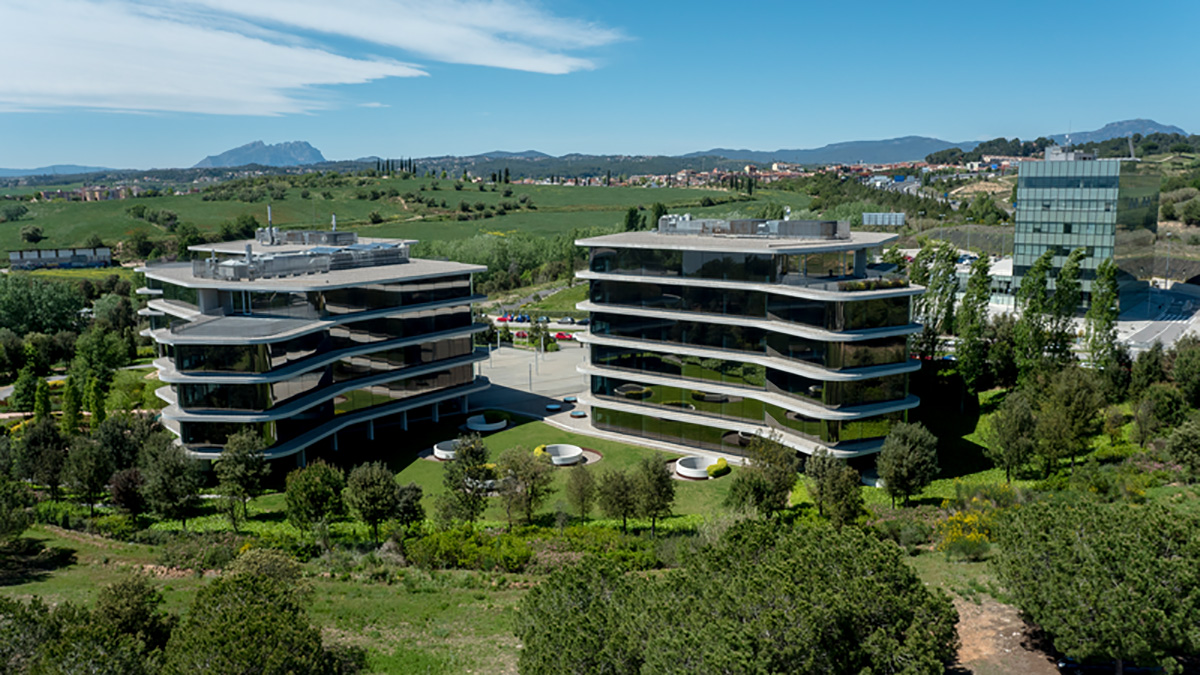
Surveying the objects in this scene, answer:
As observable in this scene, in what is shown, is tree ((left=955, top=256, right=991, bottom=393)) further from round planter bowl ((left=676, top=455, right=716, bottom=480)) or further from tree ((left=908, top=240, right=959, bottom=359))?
round planter bowl ((left=676, top=455, right=716, bottom=480))

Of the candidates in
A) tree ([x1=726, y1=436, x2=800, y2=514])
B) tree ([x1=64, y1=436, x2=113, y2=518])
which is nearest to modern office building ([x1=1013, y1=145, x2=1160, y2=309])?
tree ([x1=726, y1=436, x2=800, y2=514])

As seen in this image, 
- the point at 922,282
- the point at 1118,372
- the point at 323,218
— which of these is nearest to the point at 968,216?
the point at 922,282

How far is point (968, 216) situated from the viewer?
17212cm

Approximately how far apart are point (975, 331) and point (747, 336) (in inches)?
735

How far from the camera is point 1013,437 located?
44.6m

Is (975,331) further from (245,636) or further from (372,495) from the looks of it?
(245,636)

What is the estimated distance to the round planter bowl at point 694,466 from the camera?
4828 cm

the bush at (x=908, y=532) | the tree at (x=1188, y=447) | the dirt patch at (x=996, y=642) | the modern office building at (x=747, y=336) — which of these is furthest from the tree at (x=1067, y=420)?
the dirt patch at (x=996, y=642)

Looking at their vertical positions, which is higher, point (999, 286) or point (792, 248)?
point (792, 248)

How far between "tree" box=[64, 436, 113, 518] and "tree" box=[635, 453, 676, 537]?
27828mm

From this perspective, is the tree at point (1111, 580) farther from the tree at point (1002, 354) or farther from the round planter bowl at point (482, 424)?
the round planter bowl at point (482, 424)

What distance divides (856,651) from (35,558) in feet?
114

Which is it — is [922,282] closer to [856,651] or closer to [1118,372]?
[1118,372]

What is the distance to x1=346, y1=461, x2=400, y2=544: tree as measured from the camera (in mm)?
37500
